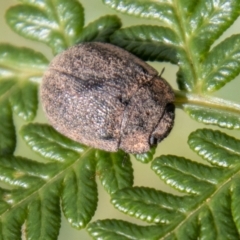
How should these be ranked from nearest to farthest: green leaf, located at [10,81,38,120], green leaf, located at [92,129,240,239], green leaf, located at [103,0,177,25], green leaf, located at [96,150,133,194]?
green leaf, located at [92,129,240,239]
green leaf, located at [96,150,133,194]
green leaf, located at [103,0,177,25]
green leaf, located at [10,81,38,120]

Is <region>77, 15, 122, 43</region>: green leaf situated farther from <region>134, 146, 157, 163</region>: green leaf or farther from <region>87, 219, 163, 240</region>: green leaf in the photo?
<region>87, 219, 163, 240</region>: green leaf

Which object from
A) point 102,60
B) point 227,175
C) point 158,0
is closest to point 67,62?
point 102,60

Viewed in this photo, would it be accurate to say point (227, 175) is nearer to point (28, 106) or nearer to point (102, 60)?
point (102, 60)

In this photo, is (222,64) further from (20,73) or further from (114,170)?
(20,73)

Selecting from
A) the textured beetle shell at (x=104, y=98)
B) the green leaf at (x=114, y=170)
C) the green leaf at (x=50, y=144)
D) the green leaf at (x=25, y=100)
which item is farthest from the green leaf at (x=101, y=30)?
the green leaf at (x=114, y=170)

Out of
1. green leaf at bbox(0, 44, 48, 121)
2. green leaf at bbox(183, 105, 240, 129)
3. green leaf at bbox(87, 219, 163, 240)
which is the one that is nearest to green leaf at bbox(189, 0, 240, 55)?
green leaf at bbox(183, 105, 240, 129)
